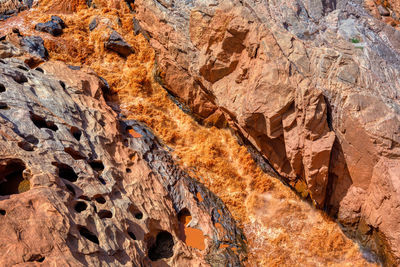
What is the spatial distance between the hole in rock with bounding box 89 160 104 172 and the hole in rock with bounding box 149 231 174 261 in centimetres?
213

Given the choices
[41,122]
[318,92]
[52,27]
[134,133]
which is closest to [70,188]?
[41,122]

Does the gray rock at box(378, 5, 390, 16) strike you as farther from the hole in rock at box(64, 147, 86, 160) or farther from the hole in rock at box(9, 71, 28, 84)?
the hole in rock at box(9, 71, 28, 84)

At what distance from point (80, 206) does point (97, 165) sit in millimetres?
1572

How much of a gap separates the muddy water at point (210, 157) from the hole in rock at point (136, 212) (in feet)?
4.15

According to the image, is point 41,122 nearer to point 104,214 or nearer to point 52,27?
point 104,214

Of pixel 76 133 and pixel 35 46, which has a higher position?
pixel 35 46

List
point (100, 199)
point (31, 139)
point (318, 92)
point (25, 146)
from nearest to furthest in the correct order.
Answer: point (25, 146), point (100, 199), point (31, 139), point (318, 92)

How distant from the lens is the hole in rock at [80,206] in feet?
19.5

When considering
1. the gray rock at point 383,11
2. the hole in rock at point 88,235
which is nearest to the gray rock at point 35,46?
the hole in rock at point 88,235

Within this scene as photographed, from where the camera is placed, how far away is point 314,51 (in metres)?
8.00

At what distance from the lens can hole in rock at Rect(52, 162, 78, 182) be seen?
21.4 feet

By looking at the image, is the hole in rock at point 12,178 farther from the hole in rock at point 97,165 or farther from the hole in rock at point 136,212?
the hole in rock at point 136,212

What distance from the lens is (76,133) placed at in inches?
307

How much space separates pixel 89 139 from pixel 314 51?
20.7 feet
